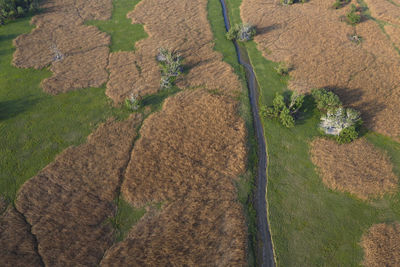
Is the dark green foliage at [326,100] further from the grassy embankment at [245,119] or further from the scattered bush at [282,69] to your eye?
the grassy embankment at [245,119]

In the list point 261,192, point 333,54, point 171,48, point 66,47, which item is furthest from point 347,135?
point 66,47

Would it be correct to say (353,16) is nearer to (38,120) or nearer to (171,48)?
(171,48)

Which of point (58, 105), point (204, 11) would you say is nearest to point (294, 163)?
point (58, 105)

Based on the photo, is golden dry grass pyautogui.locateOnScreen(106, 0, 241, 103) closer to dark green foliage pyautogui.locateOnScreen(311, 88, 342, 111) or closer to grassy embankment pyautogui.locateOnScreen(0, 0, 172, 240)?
grassy embankment pyautogui.locateOnScreen(0, 0, 172, 240)

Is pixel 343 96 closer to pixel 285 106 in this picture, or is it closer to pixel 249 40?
pixel 285 106

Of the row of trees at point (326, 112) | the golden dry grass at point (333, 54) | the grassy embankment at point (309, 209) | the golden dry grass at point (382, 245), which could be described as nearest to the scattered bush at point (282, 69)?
the golden dry grass at point (333, 54)
